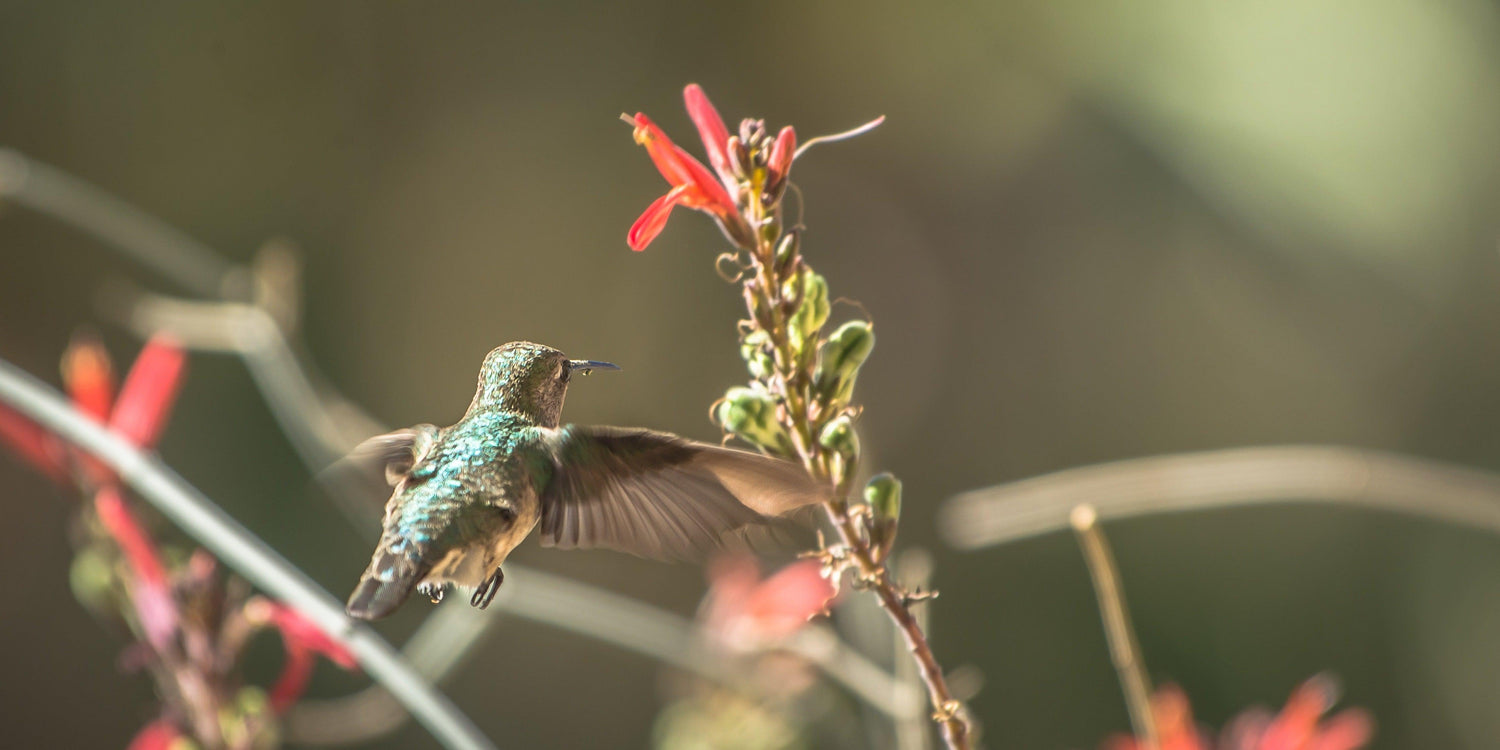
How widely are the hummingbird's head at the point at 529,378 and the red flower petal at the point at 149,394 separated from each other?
344mm

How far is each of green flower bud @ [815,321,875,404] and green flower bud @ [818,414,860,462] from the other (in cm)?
2

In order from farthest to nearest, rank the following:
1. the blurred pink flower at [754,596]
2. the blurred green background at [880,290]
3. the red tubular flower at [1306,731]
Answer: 1. the blurred green background at [880,290]
2. the blurred pink flower at [754,596]
3. the red tubular flower at [1306,731]

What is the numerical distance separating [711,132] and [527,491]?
0.19 meters

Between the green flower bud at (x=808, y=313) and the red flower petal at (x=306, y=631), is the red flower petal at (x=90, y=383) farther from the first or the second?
the green flower bud at (x=808, y=313)

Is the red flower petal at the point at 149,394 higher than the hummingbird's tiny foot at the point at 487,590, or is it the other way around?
the red flower petal at the point at 149,394

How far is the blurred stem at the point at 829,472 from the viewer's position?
392mm

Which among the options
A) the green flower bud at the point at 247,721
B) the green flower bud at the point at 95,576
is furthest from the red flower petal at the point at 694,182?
the green flower bud at the point at 95,576

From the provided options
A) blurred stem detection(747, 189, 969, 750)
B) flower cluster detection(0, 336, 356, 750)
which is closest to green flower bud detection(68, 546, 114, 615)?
flower cluster detection(0, 336, 356, 750)

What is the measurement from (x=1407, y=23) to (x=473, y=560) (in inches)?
81.7

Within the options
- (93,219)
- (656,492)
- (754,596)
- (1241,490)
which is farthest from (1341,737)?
(93,219)

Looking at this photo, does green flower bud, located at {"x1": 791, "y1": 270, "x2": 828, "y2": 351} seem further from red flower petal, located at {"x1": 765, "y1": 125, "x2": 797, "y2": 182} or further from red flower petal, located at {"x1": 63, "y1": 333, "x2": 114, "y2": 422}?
red flower petal, located at {"x1": 63, "y1": 333, "x2": 114, "y2": 422}

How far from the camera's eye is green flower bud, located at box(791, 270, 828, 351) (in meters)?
0.44

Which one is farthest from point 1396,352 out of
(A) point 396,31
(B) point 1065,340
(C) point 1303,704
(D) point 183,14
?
(D) point 183,14

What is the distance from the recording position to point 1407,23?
2.08m
